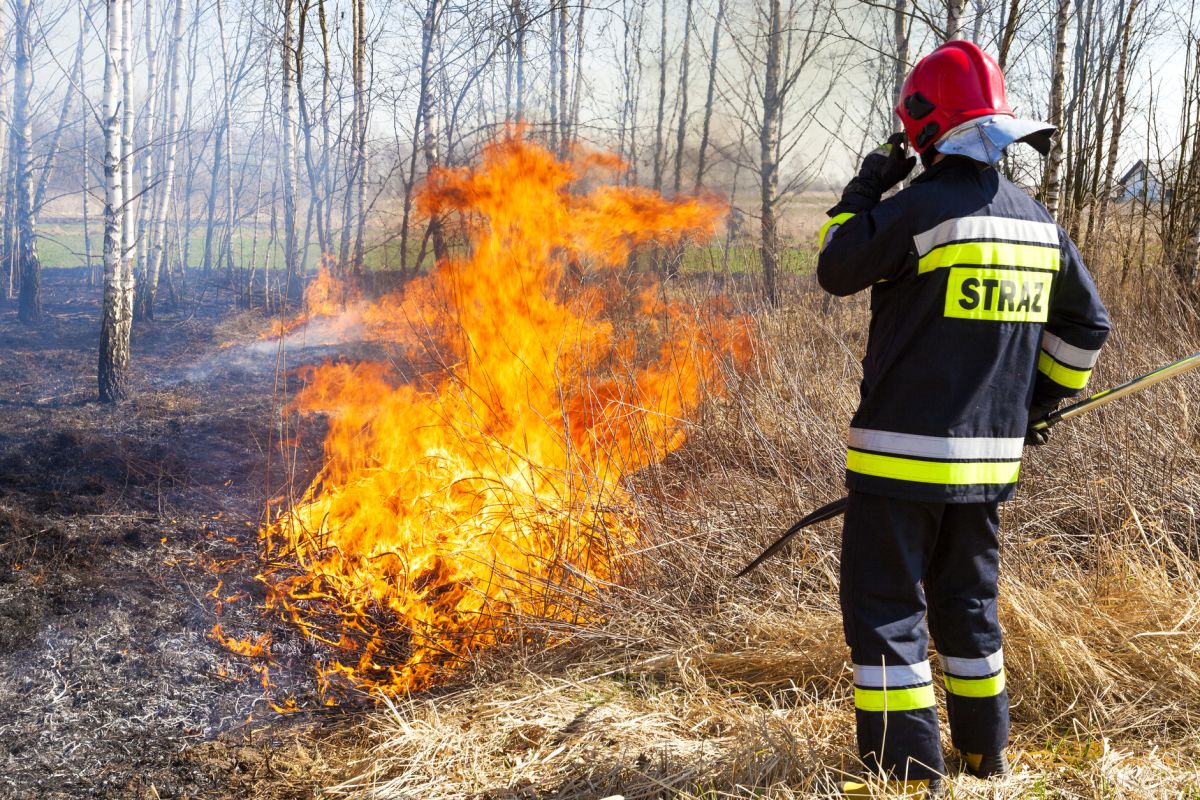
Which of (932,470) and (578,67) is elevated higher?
(578,67)

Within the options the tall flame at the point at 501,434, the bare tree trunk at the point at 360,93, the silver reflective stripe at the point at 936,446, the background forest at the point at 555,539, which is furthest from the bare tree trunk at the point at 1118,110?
the bare tree trunk at the point at 360,93

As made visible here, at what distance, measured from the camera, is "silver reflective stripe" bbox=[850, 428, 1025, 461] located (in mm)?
2176

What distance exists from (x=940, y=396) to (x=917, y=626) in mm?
643

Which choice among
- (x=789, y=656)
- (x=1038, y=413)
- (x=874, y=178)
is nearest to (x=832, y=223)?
(x=874, y=178)

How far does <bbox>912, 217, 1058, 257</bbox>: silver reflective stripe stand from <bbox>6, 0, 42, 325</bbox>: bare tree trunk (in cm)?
1512

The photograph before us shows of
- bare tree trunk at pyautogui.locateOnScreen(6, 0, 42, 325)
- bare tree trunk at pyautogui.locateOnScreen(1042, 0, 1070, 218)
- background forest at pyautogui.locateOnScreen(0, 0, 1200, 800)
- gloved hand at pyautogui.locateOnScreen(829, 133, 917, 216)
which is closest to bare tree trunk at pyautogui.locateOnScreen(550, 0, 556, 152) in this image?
background forest at pyautogui.locateOnScreen(0, 0, 1200, 800)

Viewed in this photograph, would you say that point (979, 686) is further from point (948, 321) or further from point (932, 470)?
point (948, 321)

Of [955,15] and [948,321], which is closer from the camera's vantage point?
[948,321]

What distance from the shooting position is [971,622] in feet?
7.57

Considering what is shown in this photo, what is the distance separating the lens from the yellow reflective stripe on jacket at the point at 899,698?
7.14ft

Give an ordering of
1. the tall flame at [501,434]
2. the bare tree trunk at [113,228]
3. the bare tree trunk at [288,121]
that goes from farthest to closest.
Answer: the bare tree trunk at [288,121], the bare tree trunk at [113,228], the tall flame at [501,434]

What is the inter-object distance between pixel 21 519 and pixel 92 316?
11.3 meters

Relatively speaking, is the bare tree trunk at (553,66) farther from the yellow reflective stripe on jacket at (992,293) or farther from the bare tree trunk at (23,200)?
the yellow reflective stripe on jacket at (992,293)

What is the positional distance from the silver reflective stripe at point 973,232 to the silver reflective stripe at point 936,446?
51 centimetres
